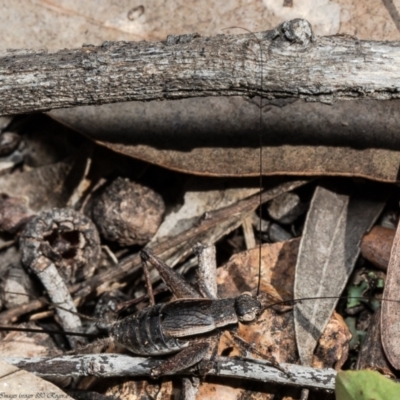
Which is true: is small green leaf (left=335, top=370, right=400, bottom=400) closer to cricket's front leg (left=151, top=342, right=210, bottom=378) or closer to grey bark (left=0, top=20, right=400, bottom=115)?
cricket's front leg (left=151, top=342, right=210, bottom=378)

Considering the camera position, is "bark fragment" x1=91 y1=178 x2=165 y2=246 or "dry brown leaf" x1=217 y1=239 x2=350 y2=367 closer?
"dry brown leaf" x1=217 y1=239 x2=350 y2=367

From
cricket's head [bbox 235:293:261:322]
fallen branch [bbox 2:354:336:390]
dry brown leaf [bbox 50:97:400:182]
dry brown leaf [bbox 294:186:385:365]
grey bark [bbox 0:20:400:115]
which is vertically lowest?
fallen branch [bbox 2:354:336:390]

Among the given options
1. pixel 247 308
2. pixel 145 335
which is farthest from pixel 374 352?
pixel 145 335

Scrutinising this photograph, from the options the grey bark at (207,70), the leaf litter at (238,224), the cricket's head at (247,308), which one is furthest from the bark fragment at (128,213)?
the grey bark at (207,70)

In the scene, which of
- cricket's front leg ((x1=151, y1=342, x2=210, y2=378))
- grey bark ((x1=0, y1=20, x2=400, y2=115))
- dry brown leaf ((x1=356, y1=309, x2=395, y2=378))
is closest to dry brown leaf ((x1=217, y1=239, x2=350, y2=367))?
dry brown leaf ((x1=356, y1=309, x2=395, y2=378))

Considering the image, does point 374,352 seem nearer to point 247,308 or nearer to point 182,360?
point 247,308

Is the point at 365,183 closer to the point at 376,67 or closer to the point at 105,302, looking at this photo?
A: the point at 376,67

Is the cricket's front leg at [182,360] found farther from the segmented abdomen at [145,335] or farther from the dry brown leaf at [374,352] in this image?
the dry brown leaf at [374,352]
